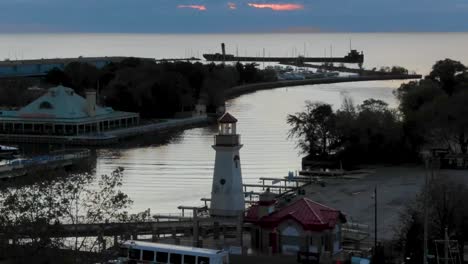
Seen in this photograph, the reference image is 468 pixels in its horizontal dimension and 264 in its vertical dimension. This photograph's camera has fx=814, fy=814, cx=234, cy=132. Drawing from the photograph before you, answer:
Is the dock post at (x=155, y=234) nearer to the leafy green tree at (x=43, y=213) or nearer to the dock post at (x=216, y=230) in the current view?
the dock post at (x=216, y=230)

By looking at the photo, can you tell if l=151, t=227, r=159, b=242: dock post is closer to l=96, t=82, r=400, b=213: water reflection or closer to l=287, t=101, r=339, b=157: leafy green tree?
l=96, t=82, r=400, b=213: water reflection

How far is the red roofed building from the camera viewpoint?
2142 centimetres

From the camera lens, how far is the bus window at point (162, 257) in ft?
64.3

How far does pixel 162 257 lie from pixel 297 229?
3970 mm

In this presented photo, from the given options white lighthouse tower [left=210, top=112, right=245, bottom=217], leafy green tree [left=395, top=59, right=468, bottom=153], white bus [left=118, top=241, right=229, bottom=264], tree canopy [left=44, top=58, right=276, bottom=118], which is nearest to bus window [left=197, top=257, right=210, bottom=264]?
white bus [left=118, top=241, right=229, bottom=264]

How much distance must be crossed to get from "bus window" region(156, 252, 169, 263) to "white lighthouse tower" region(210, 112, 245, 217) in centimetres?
369

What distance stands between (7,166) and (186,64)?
4849cm

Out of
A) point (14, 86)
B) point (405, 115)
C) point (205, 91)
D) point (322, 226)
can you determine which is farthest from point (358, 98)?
point (322, 226)

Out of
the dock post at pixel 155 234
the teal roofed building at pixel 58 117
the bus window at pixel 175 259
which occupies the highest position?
the teal roofed building at pixel 58 117

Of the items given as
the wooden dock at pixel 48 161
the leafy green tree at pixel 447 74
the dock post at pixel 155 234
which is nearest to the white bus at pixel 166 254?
the dock post at pixel 155 234

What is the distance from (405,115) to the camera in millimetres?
47656

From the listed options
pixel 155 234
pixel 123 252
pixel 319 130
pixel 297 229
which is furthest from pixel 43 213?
pixel 319 130

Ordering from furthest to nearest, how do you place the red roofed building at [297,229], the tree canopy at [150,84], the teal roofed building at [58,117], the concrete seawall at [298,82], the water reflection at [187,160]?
the concrete seawall at [298,82]
the tree canopy at [150,84]
the teal roofed building at [58,117]
the water reflection at [187,160]
the red roofed building at [297,229]

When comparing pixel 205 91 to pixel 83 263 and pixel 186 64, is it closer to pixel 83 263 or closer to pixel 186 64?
pixel 186 64
